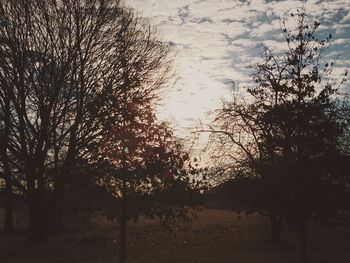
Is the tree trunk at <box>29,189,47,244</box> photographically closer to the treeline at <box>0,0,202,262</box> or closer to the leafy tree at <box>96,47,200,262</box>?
the treeline at <box>0,0,202,262</box>

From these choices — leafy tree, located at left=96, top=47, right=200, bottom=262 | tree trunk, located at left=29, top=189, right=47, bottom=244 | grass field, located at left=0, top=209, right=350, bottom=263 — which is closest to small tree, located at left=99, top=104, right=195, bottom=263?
leafy tree, located at left=96, top=47, right=200, bottom=262

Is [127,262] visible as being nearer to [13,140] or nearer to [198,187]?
[198,187]

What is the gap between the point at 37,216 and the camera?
2155cm

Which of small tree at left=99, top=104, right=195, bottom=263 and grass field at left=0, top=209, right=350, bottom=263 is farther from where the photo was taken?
grass field at left=0, top=209, right=350, bottom=263

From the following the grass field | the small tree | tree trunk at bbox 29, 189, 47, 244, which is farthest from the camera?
tree trunk at bbox 29, 189, 47, 244

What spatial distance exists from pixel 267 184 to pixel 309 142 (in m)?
2.01

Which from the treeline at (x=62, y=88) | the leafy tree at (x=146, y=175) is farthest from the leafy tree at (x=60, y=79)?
the leafy tree at (x=146, y=175)

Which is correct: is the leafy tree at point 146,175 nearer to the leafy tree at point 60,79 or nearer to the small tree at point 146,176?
the small tree at point 146,176

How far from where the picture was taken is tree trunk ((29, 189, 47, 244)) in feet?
68.7

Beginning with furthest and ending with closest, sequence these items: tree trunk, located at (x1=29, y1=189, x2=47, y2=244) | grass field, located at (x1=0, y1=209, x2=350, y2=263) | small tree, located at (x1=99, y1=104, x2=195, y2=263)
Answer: tree trunk, located at (x1=29, y1=189, x2=47, y2=244)
grass field, located at (x1=0, y1=209, x2=350, y2=263)
small tree, located at (x1=99, y1=104, x2=195, y2=263)

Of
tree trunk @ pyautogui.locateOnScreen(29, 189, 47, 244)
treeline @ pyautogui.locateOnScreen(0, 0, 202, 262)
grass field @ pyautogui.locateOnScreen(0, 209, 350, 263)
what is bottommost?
grass field @ pyautogui.locateOnScreen(0, 209, 350, 263)

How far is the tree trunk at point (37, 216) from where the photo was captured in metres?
21.0

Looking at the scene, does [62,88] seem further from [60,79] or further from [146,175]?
[146,175]

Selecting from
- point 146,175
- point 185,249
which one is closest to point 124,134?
point 146,175
